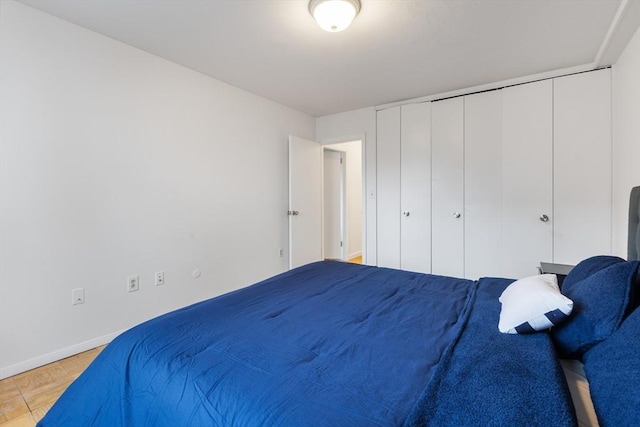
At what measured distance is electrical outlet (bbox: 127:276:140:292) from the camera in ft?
7.98

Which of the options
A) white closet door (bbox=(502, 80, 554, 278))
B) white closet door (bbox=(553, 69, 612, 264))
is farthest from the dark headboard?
white closet door (bbox=(502, 80, 554, 278))

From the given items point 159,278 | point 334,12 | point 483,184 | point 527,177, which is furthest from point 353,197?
point 334,12

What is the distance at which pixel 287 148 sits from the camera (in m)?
4.01

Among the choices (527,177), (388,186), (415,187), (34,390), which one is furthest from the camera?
(388,186)

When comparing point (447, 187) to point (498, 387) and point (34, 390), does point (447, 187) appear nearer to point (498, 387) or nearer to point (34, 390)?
point (498, 387)

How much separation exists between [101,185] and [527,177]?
3.90 meters

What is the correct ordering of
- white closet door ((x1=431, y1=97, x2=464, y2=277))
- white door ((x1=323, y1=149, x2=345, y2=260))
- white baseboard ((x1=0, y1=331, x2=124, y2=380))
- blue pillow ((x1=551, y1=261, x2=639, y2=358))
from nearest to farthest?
1. blue pillow ((x1=551, y1=261, x2=639, y2=358))
2. white baseboard ((x1=0, y1=331, x2=124, y2=380))
3. white closet door ((x1=431, y1=97, x2=464, y2=277))
4. white door ((x1=323, y1=149, x2=345, y2=260))

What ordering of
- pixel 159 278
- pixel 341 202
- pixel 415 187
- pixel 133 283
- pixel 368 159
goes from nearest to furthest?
pixel 133 283 < pixel 159 278 < pixel 415 187 < pixel 368 159 < pixel 341 202

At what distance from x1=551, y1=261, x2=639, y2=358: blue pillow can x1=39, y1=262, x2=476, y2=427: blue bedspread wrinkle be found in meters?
0.30

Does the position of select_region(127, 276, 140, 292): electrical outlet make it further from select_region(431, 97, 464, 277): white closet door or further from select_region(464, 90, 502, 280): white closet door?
select_region(464, 90, 502, 280): white closet door

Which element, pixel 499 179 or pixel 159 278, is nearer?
pixel 159 278

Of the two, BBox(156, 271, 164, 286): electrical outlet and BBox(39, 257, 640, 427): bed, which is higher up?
BBox(39, 257, 640, 427): bed

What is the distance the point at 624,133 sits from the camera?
234 centimetres

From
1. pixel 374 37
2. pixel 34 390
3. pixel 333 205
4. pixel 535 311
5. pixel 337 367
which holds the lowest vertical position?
pixel 34 390
